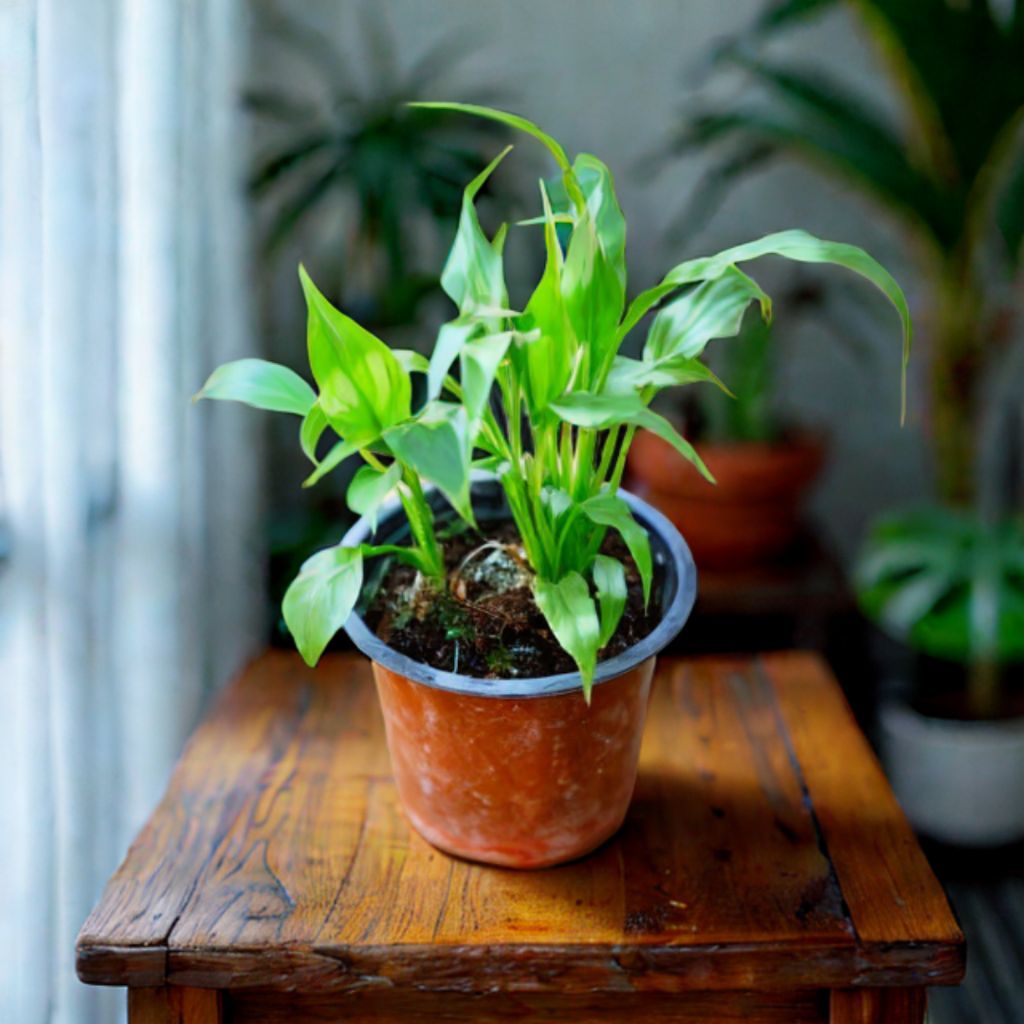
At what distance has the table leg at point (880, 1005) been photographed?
2.70ft

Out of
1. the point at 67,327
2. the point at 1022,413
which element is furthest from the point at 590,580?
the point at 1022,413

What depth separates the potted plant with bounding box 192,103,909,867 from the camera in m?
0.79

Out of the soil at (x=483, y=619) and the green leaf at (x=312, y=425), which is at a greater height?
the green leaf at (x=312, y=425)

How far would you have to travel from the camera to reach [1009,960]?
1.73 meters

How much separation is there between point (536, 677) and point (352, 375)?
25 cm

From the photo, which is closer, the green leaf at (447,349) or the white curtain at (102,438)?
the green leaf at (447,349)

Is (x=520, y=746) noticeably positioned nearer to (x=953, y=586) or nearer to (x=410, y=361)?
(x=410, y=361)

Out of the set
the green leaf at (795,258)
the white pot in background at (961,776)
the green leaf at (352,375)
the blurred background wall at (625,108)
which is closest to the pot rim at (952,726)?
the white pot in background at (961,776)

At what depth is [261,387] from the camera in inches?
33.2

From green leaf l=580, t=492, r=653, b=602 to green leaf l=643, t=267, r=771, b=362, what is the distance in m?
0.11

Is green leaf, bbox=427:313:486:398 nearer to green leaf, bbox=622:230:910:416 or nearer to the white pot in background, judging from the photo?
green leaf, bbox=622:230:910:416

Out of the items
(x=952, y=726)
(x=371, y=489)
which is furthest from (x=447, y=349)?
(x=952, y=726)

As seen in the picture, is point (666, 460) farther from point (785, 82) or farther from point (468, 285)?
point (468, 285)

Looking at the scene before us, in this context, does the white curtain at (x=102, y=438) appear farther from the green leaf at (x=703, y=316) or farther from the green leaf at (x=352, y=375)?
the green leaf at (x=703, y=316)
